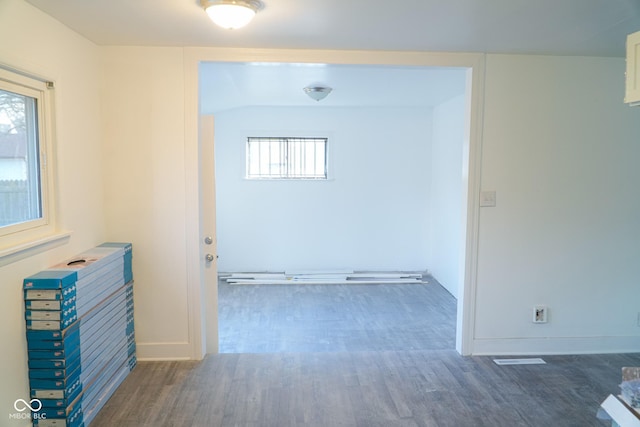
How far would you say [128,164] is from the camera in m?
2.92

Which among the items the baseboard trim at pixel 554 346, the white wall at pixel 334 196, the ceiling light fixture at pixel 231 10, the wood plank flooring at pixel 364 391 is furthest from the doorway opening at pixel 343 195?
the ceiling light fixture at pixel 231 10

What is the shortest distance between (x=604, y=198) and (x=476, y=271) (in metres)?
1.11

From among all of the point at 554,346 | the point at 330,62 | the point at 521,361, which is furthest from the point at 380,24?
the point at 554,346

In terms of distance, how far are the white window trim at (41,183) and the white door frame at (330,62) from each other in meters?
0.83

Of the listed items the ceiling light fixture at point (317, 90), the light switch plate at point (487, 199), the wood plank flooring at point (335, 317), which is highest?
the ceiling light fixture at point (317, 90)

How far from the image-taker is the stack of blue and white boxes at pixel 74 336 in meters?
2.02

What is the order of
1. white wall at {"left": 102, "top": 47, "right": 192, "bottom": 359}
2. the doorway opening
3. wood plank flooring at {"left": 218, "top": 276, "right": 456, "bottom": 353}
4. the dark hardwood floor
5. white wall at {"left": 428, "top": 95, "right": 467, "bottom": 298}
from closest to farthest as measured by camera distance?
1. the dark hardwood floor
2. white wall at {"left": 102, "top": 47, "right": 192, "bottom": 359}
3. wood plank flooring at {"left": 218, "top": 276, "right": 456, "bottom": 353}
4. white wall at {"left": 428, "top": 95, "right": 467, "bottom": 298}
5. the doorway opening

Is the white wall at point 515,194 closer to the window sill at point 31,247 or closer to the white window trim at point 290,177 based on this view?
the window sill at point 31,247

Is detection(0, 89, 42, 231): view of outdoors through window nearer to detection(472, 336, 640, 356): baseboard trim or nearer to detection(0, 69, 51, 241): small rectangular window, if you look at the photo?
detection(0, 69, 51, 241): small rectangular window

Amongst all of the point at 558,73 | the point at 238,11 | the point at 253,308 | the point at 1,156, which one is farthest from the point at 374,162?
the point at 1,156

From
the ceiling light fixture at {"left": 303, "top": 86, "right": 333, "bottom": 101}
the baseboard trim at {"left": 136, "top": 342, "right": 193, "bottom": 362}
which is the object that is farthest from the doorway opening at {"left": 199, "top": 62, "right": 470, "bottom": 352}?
the baseboard trim at {"left": 136, "top": 342, "right": 193, "bottom": 362}

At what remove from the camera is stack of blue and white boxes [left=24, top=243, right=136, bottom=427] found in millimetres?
2021

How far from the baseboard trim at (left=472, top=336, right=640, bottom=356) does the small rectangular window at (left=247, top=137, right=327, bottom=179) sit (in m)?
3.65

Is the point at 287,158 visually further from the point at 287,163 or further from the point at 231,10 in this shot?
the point at 231,10
